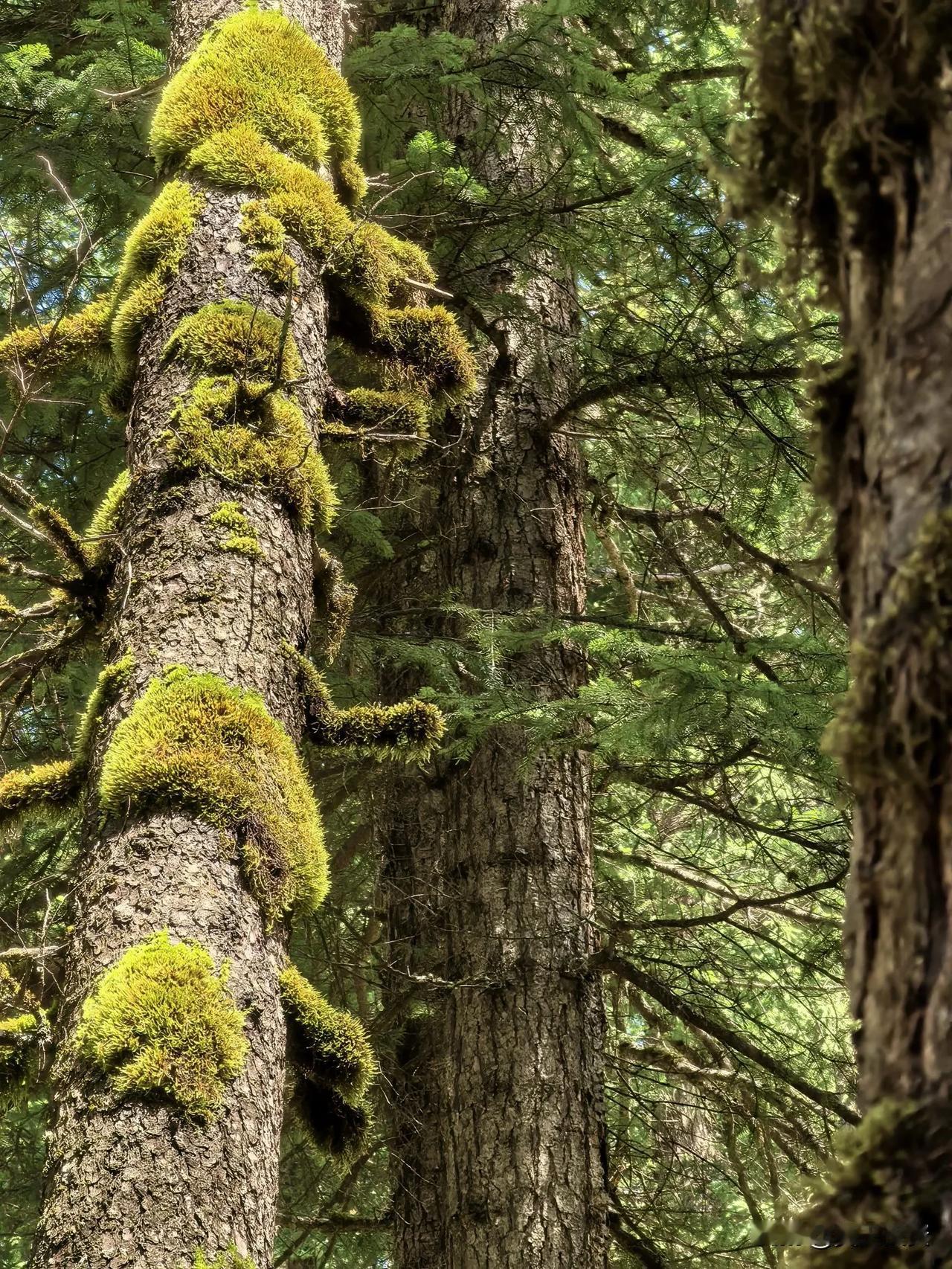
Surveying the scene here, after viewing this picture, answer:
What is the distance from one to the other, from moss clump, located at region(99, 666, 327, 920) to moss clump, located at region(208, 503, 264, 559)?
0.34 m

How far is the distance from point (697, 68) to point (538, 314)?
5.29 ft

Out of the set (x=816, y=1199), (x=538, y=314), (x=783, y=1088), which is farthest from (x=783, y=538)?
(x=816, y=1199)

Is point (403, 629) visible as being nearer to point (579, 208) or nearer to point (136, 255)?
point (579, 208)

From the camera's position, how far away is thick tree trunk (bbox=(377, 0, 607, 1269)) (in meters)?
4.62

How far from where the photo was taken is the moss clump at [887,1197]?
0.96 meters

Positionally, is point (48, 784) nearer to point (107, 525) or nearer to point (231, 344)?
point (107, 525)

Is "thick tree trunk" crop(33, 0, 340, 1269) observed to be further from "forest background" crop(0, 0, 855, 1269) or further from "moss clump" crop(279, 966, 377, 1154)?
"forest background" crop(0, 0, 855, 1269)

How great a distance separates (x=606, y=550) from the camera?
6516mm

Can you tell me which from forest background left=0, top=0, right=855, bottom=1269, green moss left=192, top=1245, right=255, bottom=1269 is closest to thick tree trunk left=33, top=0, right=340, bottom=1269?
green moss left=192, top=1245, right=255, bottom=1269

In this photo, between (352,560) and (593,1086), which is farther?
(352,560)

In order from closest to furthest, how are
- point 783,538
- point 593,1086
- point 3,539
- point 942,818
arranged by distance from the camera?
point 942,818
point 593,1086
point 3,539
point 783,538

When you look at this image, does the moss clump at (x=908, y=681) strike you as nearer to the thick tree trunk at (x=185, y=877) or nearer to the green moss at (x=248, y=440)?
the thick tree trunk at (x=185, y=877)

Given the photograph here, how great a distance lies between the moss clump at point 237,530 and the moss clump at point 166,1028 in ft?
3.14

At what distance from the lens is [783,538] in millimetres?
7902
